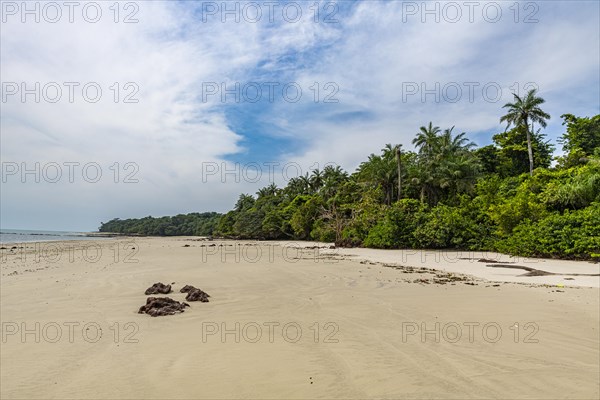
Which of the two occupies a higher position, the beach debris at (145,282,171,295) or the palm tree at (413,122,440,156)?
the palm tree at (413,122,440,156)

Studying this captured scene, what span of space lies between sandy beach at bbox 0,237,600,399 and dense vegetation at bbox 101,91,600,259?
1086 cm

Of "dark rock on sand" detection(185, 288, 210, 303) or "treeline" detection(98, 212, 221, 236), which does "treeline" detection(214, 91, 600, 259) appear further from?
"treeline" detection(98, 212, 221, 236)

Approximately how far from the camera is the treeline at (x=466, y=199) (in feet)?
65.1

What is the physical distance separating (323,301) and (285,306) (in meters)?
1.03

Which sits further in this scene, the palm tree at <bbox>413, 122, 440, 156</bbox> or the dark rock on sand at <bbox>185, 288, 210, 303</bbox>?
the palm tree at <bbox>413, 122, 440, 156</bbox>

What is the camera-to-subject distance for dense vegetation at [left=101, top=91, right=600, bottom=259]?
19.9 meters

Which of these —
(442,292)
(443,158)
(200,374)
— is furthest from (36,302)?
(443,158)

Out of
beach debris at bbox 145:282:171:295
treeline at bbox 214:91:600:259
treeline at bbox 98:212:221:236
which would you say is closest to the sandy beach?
beach debris at bbox 145:282:171:295

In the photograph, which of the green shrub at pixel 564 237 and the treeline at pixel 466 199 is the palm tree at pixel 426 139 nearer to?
the treeline at pixel 466 199

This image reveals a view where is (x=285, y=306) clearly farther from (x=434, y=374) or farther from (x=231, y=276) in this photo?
(x=231, y=276)

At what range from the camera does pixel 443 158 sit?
4397 centimetres

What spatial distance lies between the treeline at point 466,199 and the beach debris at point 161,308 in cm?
1799

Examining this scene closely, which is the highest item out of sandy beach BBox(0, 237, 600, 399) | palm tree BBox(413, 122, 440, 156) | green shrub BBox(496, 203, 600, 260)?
palm tree BBox(413, 122, 440, 156)

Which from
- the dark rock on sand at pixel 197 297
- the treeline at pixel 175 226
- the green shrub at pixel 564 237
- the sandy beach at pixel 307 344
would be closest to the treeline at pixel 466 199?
the green shrub at pixel 564 237
